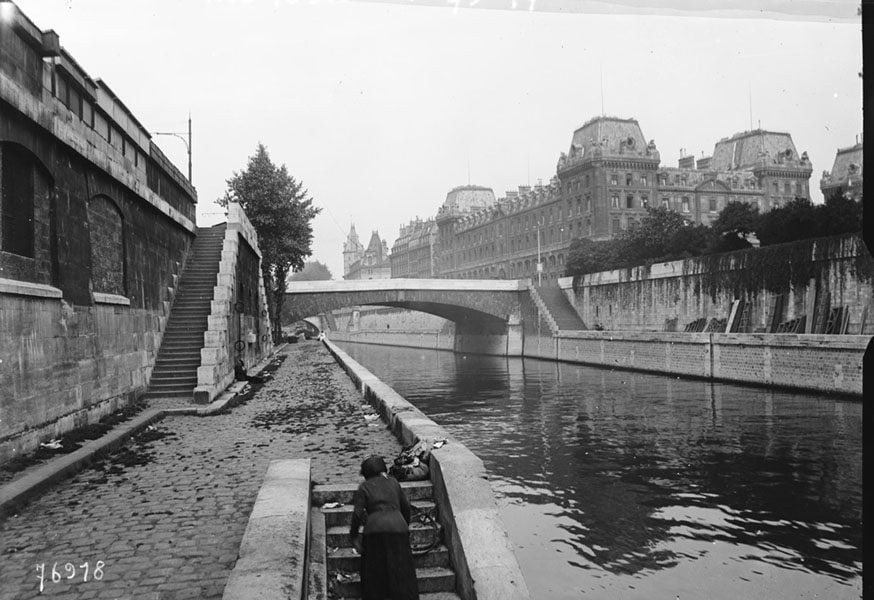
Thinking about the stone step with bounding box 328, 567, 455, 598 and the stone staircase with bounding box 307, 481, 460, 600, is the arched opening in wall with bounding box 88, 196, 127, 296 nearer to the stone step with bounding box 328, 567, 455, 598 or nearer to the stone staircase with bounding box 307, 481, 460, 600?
the stone staircase with bounding box 307, 481, 460, 600

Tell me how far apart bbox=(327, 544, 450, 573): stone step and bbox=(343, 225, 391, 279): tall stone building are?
126 m

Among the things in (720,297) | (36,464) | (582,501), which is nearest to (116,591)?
(36,464)

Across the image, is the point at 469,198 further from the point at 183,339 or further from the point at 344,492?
the point at 344,492

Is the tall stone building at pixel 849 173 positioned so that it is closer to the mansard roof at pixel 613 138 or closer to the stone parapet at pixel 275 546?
the stone parapet at pixel 275 546

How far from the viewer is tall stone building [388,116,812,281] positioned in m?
69.1

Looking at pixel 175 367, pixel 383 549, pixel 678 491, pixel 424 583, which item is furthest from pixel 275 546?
pixel 175 367

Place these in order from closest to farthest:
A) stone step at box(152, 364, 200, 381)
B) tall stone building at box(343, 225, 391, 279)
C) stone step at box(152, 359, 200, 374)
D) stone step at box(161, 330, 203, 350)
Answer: stone step at box(152, 364, 200, 381), stone step at box(152, 359, 200, 374), stone step at box(161, 330, 203, 350), tall stone building at box(343, 225, 391, 279)

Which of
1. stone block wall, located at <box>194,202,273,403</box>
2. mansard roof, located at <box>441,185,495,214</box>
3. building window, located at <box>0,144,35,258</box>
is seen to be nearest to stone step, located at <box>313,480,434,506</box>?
building window, located at <box>0,144,35,258</box>

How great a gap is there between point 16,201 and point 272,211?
28962mm

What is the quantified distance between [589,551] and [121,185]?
39.3ft

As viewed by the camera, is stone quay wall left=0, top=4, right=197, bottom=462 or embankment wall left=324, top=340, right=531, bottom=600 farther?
stone quay wall left=0, top=4, right=197, bottom=462

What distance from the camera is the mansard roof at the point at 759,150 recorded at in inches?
2975

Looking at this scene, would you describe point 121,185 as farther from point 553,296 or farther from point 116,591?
point 553,296

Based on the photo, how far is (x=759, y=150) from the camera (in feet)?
250
